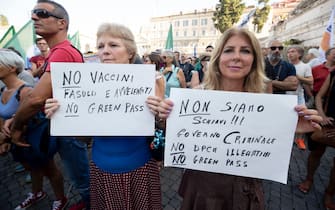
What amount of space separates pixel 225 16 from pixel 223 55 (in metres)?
40.6

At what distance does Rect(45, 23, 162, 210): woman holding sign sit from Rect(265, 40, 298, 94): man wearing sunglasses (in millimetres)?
2795

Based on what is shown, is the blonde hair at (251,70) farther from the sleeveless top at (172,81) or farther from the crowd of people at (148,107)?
the sleeveless top at (172,81)

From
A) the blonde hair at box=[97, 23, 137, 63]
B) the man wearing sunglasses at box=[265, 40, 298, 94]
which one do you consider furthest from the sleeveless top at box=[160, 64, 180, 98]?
the blonde hair at box=[97, 23, 137, 63]

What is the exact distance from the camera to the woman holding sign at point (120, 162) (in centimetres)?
145

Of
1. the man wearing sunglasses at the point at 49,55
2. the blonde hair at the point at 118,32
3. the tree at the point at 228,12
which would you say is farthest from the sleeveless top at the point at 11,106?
the tree at the point at 228,12

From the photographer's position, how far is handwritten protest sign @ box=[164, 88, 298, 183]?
1203 mm

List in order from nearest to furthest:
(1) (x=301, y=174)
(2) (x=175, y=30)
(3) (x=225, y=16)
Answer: (1) (x=301, y=174) → (3) (x=225, y=16) → (2) (x=175, y=30)

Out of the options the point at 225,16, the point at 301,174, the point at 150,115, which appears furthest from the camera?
the point at 225,16

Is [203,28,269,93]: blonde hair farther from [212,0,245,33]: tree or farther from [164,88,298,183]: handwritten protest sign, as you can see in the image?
[212,0,245,33]: tree

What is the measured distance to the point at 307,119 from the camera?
1192 millimetres

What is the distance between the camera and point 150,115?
53.2 inches

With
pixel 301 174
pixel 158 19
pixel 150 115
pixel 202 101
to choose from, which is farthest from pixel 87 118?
pixel 158 19

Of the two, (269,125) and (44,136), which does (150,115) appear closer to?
(269,125)

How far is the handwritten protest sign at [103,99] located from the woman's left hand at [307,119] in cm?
89
